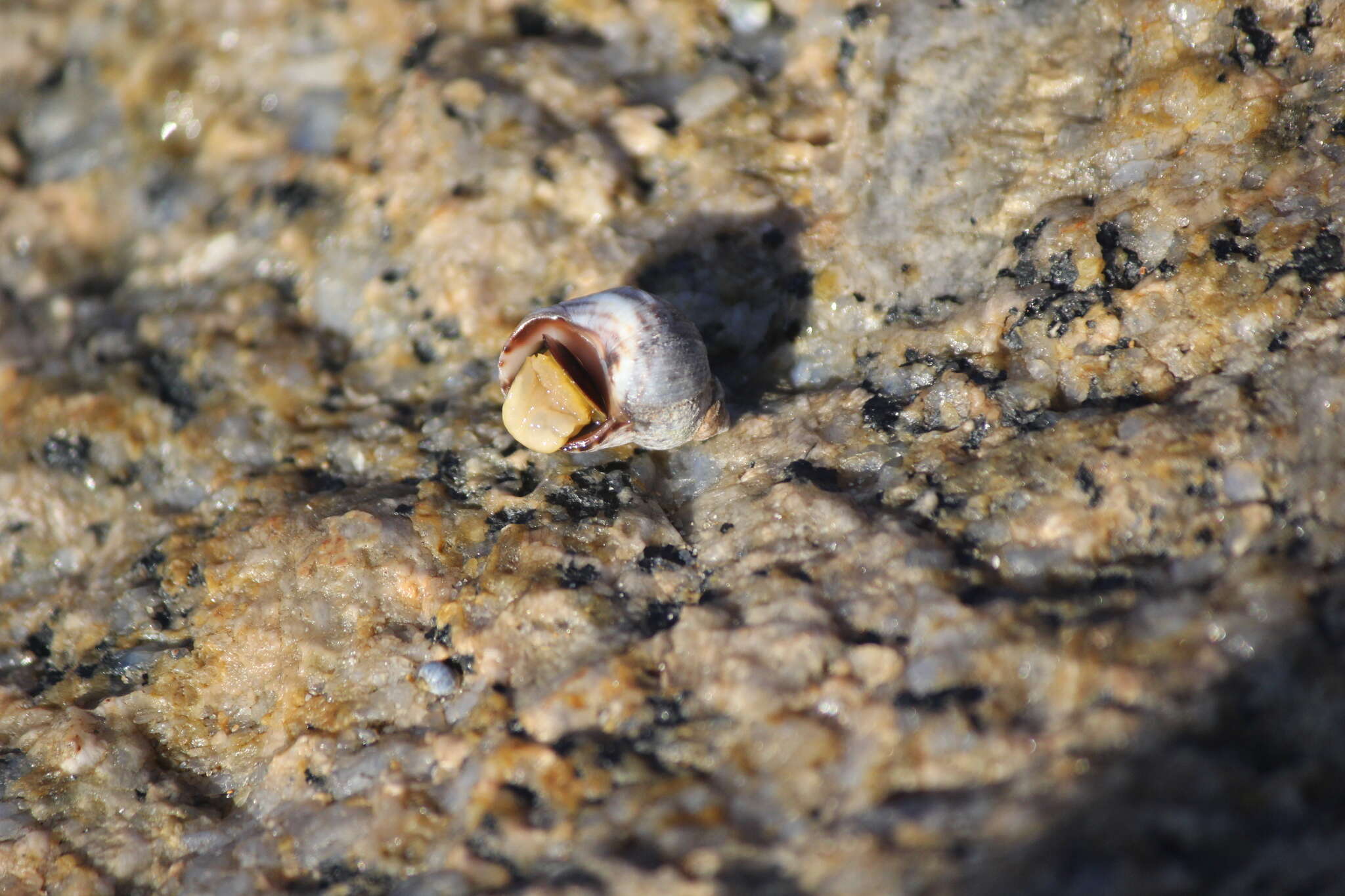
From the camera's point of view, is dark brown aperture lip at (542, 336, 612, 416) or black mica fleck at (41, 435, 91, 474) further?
black mica fleck at (41, 435, 91, 474)

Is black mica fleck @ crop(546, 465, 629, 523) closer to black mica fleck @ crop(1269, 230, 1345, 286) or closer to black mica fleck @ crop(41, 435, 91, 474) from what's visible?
black mica fleck @ crop(41, 435, 91, 474)

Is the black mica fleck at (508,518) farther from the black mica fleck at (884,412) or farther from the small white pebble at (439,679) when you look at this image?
the black mica fleck at (884,412)

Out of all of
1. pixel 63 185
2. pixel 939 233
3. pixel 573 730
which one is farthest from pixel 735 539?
pixel 63 185

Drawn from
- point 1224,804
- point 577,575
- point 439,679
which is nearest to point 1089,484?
point 1224,804

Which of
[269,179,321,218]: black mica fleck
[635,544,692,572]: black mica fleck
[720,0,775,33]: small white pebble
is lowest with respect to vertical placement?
[635,544,692,572]: black mica fleck

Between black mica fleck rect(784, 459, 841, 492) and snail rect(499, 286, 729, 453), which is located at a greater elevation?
snail rect(499, 286, 729, 453)

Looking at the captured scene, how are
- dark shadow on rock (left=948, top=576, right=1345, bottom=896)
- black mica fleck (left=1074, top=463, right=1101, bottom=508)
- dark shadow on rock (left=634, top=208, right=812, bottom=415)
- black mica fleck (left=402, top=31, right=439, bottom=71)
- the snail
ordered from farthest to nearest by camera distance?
black mica fleck (left=402, top=31, right=439, bottom=71) < dark shadow on rock (left=634, top=208, right=812, bottom=415) < the snail < black mica fleck (left=1074, top=463, right=1101, bottom=508) < dark shadow on rock (left=948, top=576, right=1345, bottom=896)

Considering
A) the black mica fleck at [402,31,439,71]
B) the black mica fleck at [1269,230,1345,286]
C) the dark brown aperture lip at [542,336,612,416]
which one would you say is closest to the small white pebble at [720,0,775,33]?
the black mica fleck at [402,31,439,71]
